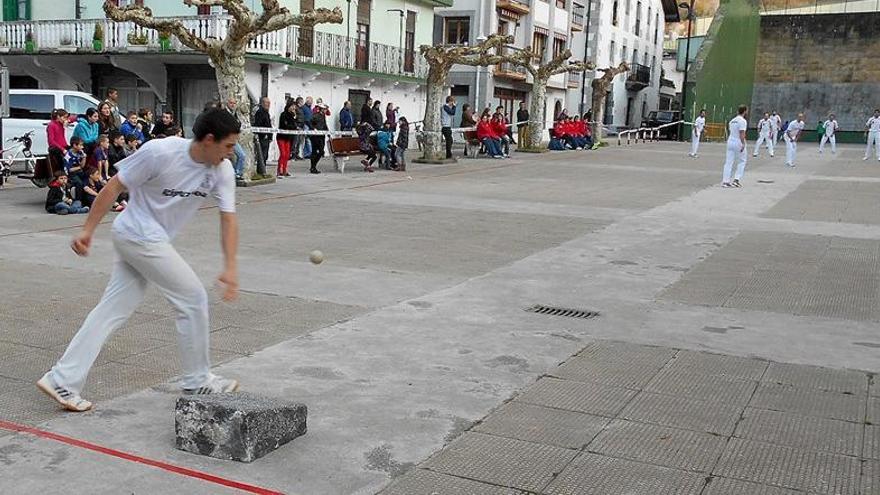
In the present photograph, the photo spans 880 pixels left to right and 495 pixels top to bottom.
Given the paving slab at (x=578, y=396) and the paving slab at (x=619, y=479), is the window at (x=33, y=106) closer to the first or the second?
the paving slab at (x=578, y=396)

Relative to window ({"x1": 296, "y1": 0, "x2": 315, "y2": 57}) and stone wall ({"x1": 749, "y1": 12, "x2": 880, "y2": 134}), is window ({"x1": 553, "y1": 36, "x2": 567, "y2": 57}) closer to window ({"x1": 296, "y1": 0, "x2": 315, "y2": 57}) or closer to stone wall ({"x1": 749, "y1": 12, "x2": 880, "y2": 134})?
stone wall ({"x1": 749, "y1": 12, "x2": 880, "y2": 134})

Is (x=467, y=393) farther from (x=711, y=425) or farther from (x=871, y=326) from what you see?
(x=871, y=326)

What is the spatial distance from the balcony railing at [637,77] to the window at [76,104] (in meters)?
46.8

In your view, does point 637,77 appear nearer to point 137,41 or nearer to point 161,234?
point 137,41

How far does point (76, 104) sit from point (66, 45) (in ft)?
28.1

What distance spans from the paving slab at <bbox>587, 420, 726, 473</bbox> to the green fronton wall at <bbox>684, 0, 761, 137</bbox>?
4550 cm

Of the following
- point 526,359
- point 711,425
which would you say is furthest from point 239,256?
point 711,425

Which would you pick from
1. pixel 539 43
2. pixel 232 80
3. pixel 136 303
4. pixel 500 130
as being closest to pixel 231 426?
pixel 136 303

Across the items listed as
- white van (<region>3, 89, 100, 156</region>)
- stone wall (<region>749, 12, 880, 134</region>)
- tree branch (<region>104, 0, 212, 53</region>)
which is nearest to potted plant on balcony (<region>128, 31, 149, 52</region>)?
white van (<region>3, 89, 100, 156</region>)

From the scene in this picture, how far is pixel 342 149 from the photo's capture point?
2170cm

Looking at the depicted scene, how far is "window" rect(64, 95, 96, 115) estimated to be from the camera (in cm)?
1988

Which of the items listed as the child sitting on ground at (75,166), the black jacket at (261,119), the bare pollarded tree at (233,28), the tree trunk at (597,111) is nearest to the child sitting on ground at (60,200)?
the child sitting on ground at (75,166)

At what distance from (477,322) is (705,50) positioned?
1799 inches

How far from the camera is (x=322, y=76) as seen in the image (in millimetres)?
29969
